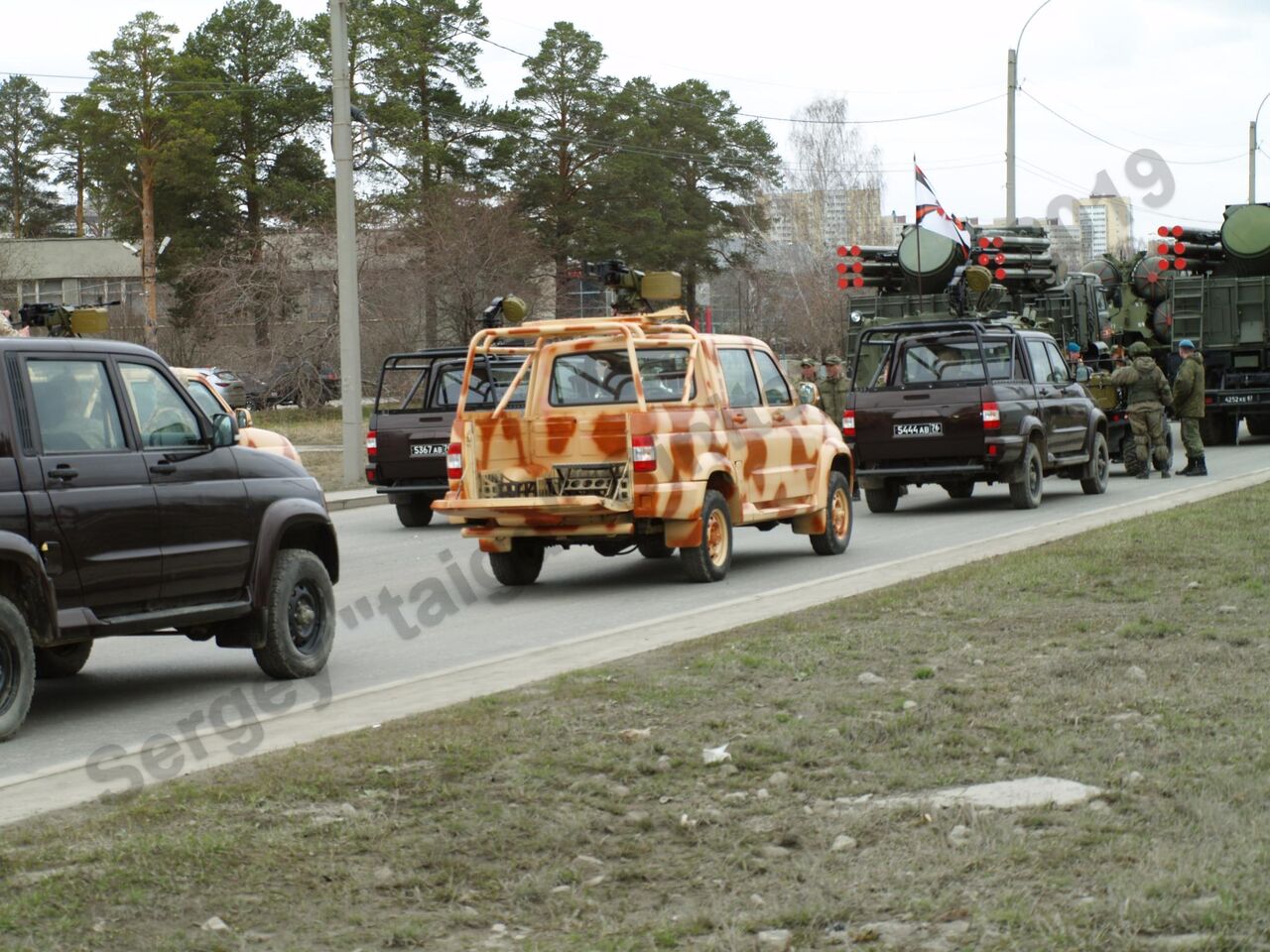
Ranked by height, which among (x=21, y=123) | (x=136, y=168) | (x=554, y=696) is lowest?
(x=554, y=696)

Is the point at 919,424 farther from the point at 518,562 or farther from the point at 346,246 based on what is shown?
the point at 346,246

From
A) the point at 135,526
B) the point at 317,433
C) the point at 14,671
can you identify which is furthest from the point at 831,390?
the point at 14,671

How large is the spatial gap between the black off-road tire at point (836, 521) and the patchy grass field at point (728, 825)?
254 inches

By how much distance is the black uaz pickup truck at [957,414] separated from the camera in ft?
62.5

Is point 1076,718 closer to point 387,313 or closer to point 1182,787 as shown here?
point 1182,787

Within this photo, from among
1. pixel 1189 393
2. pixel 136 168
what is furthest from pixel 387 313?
pixel 1189 393

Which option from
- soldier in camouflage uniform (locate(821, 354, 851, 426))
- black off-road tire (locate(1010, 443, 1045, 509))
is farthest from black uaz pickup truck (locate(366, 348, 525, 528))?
soldier in camouflage uniform (locate(821, 354, 851, 426))

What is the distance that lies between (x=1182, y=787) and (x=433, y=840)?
8.37 ft

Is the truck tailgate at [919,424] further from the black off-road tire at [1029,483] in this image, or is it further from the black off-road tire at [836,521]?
the black off-road tire at [836,521]

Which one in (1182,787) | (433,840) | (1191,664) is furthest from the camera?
(1191,664)

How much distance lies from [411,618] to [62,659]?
2.99 metres

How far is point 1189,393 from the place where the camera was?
2403 centimetres

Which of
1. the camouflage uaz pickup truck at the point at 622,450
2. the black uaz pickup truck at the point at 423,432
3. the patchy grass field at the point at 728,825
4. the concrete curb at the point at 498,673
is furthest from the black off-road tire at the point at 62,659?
the black uaz pickup truck at the point at 423,432

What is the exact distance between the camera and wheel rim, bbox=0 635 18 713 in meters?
7.84
